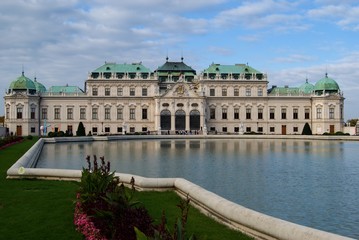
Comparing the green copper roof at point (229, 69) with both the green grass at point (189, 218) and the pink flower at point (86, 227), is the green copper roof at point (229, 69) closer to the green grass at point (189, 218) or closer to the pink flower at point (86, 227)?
the green grass at point (189, 218)

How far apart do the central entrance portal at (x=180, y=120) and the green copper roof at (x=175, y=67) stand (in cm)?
1169

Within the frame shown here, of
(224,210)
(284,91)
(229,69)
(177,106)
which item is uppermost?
(229,69)

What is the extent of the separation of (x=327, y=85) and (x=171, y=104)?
31.5 meters

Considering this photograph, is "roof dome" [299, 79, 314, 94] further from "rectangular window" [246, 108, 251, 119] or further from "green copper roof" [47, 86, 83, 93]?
"green copper roof" [47, 86, 83, 93]

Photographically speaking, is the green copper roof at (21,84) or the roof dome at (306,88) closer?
the green copper roof at (21,84)

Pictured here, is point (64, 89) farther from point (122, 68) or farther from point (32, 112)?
point (122, 68)

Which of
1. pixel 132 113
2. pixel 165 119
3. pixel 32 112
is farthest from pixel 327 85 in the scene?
pixel 32 112

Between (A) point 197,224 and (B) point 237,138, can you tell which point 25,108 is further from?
(A) point 197,224

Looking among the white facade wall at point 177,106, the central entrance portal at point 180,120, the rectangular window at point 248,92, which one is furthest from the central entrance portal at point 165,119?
the rectangular window at point 248,92

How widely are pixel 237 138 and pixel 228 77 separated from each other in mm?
21080

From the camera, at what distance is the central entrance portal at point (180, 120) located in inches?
3504

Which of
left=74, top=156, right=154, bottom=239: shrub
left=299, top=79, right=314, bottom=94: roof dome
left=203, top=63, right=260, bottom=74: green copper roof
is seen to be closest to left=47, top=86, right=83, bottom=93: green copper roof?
left=203, top=63, right=260, bottom=74: green copper roof

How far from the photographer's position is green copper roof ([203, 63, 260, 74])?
304 ft

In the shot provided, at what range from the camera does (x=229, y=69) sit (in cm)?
9350
